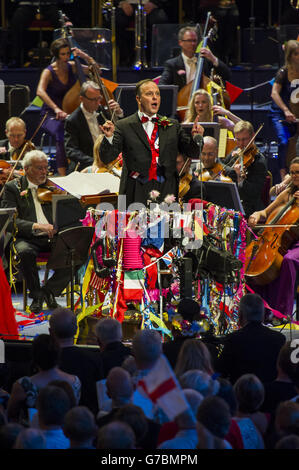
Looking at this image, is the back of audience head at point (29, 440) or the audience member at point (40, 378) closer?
the back of audience head at point (29, 440)

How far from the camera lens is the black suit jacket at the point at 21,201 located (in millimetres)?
7664

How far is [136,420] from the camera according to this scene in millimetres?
3701

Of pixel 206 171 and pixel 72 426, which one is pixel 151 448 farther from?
pixel 206 171

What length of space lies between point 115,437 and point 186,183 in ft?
12.8

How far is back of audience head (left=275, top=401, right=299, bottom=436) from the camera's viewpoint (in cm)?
381

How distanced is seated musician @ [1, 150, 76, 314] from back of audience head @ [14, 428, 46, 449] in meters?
3.87

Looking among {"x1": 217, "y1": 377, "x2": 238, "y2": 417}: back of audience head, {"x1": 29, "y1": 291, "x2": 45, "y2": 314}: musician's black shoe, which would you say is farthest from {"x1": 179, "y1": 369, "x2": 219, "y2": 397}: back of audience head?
{"x1": 29, "y1": 291, "x2": 45, "y2": 314}: musician's black shoe

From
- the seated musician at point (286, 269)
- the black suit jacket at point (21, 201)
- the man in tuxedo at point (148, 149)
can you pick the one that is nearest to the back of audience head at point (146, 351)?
the man in tuxedo at point (148, 149)

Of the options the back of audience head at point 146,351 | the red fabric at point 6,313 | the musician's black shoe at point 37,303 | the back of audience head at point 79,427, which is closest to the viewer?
the back of audience head at point 79,427

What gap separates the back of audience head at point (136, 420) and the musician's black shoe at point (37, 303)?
376 cm

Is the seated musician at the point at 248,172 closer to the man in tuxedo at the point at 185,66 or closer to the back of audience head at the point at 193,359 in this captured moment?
the man in tuxedo at the point at 185,66

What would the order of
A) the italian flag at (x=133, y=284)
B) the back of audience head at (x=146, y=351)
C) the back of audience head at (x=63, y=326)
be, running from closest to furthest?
the back of audience head at (x=146, y=351)
the back of audience head at (x=63, y=326)
the italian flag at (x=133, y=284)

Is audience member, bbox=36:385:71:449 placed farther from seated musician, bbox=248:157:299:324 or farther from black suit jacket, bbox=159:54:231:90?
black suit jacket, bbox=159:54:231:90

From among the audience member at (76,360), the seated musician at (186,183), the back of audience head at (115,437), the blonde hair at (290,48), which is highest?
the blonde hair at (290,48)
